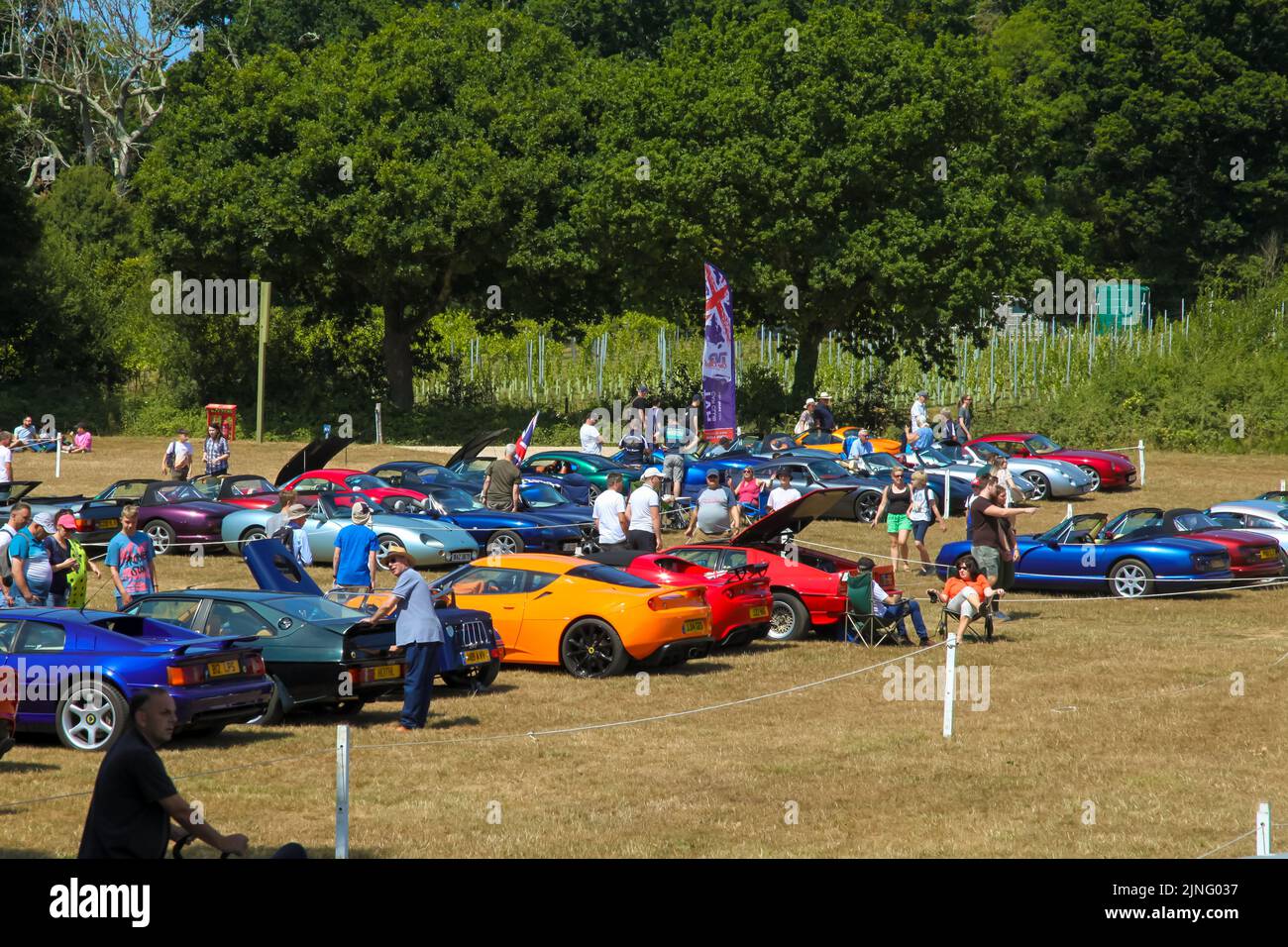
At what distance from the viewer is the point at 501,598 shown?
61.2 ft

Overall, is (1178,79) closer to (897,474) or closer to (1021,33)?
(1021,33)

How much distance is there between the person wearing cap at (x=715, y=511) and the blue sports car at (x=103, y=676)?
46.1 ft

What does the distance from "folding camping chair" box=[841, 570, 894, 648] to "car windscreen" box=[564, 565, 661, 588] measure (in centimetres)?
312

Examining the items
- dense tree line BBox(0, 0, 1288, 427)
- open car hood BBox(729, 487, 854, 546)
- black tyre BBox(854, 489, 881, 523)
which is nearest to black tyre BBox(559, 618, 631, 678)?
open car hood BBox(729, 487, 854, 546)

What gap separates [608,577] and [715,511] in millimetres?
9580

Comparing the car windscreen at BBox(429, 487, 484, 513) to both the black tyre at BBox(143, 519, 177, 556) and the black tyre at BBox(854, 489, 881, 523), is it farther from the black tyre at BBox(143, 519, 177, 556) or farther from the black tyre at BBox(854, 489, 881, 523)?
the black tyre at BBox(854, 489, 881, 523)

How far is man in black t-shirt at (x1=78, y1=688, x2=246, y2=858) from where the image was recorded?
303 inches

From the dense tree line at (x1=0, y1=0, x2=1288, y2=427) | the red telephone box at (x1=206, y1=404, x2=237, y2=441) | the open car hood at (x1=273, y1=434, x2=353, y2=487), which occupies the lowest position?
the open car hood at (x1=273, y1=434, x2=353, y2=487)

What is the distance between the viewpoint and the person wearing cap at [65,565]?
61.3 feet

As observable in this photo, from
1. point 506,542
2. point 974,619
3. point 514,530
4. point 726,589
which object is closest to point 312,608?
point 726,589

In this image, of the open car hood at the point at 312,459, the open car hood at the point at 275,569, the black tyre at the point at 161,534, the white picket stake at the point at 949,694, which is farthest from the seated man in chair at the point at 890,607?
the open car hood at the point at 312,459
